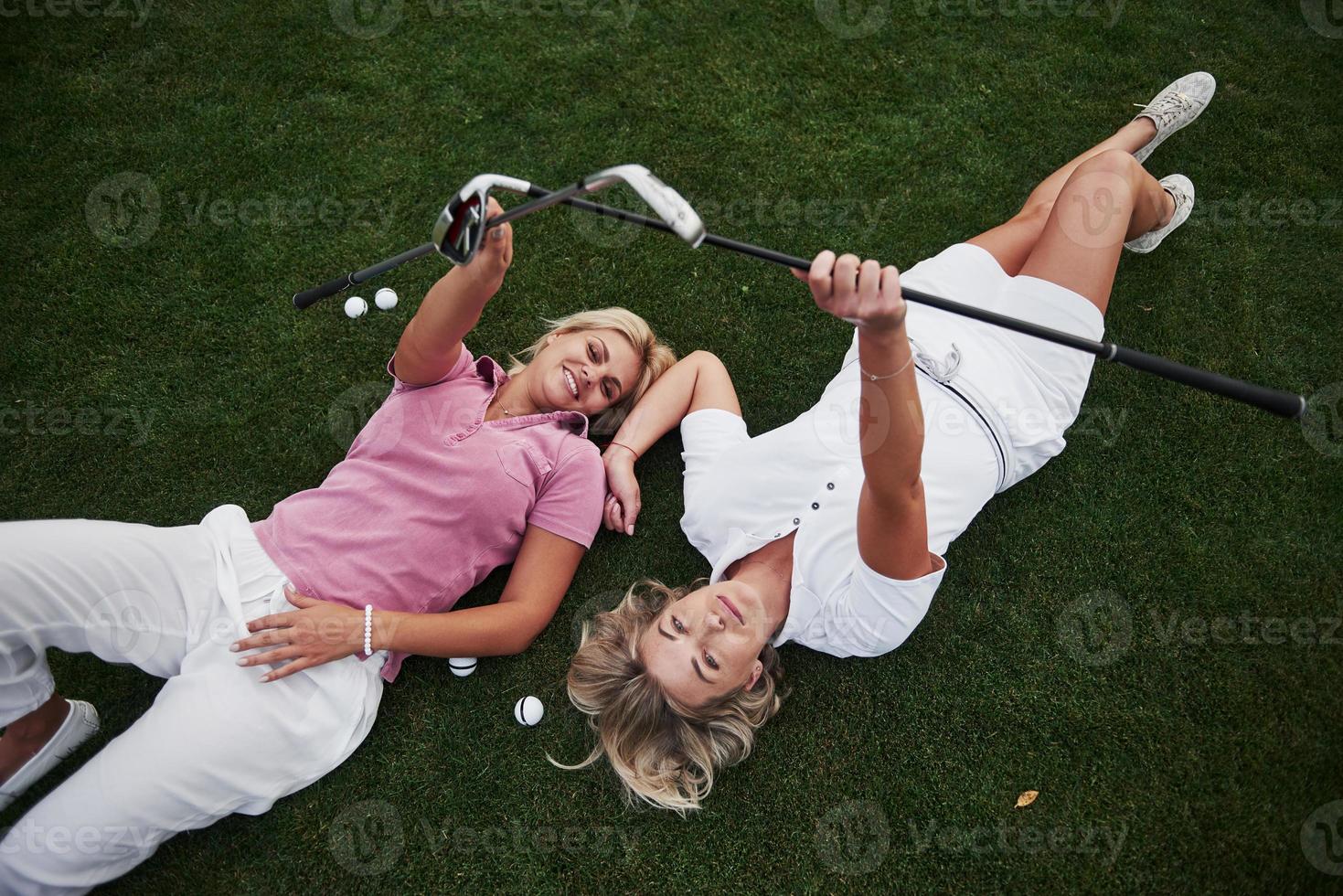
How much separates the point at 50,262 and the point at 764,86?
3.53 m

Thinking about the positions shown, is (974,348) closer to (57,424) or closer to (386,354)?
(386,354)

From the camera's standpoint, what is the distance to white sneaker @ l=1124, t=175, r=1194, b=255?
3.67 metres

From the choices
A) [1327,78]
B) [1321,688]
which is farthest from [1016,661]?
[1327,78]

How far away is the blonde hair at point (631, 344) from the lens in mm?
3373

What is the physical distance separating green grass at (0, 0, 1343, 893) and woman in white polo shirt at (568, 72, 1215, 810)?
0.25 metres

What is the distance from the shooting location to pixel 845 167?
13.3 ft

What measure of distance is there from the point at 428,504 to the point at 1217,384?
2421mm

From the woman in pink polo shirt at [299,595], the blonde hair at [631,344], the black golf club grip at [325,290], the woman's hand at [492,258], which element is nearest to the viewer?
the woman's hand at [492,258]
